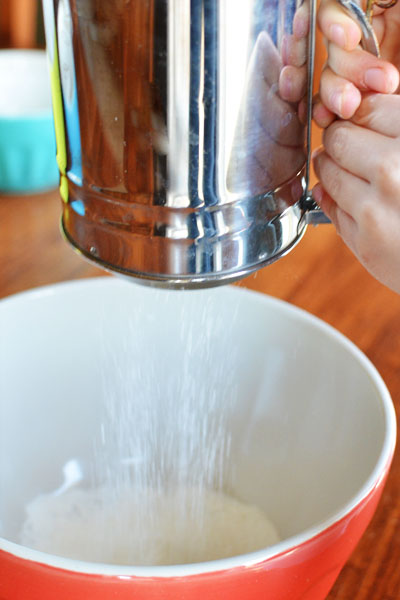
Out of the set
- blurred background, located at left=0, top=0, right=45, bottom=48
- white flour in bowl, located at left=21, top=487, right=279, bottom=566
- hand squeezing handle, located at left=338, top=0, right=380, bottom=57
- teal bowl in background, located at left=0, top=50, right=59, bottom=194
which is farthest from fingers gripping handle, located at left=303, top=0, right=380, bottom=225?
blurred background, located at left=0, top=0, right=45, bottom=48

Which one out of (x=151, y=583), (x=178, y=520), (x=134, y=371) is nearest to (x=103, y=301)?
(x=134, y=371)

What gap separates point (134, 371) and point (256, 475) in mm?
130

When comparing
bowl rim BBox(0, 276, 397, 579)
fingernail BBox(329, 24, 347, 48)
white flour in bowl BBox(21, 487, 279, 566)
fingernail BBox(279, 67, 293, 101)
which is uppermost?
fingernail BBox(329, 24, 347, 48)

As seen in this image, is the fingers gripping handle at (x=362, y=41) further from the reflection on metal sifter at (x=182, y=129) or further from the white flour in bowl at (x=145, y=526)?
the white flour in bowl at (x=145, y=526)

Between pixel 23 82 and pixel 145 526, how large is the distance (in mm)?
636

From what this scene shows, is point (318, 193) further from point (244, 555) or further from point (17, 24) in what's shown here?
point (17, 24)

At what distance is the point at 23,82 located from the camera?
1.01m

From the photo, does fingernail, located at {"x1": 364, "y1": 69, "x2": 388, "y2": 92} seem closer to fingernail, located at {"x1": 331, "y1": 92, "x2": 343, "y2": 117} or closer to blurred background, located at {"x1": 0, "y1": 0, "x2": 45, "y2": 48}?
fingernail, located at {"x1": 331, "y1": 92, "x2": 343, "y2": 117}

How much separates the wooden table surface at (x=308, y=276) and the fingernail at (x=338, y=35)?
1.05 feet

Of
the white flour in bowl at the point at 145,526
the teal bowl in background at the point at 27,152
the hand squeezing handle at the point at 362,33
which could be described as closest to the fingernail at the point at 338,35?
the hand squeezing handle at the point at 362,33

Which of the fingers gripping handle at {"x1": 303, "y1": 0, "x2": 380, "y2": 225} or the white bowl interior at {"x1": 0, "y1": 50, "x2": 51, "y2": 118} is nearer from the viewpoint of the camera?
the fingers gripping handle at {"x1": 303, "y1": 0, "x2": 380, "y2": 225}

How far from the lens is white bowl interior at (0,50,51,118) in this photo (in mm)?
1001

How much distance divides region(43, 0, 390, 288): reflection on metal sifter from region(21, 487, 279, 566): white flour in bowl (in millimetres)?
275

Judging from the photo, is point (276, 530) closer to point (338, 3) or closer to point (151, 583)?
point (151, 583)
